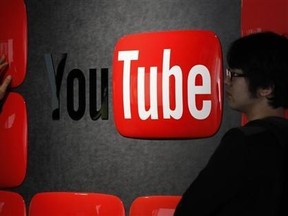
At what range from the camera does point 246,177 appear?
107 cm

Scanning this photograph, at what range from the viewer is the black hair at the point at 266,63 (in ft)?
3.96

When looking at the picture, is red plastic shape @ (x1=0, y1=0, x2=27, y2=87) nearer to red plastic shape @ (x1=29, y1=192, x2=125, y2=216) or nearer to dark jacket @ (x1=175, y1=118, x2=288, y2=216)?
red plastic shape @ (x1=29, y1=192, x2=125, y2=216)

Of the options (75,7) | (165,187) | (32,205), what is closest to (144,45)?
(75,7)

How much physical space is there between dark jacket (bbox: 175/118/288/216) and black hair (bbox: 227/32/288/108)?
5.6 inches

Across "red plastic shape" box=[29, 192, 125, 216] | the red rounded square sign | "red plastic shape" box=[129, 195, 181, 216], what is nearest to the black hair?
the red rounded square sign

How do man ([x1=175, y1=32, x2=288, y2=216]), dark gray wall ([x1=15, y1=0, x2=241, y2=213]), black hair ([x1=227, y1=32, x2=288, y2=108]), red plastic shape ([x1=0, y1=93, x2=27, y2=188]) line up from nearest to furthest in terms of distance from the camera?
man ([x1=175, y1=32, x2=288, y2=216]) → black hair ([x1=227, y1=32, x2=288, y2=108]) → dark gray wall ([x1=15, y1=0, x2=241, y2=213]) → red plastic shape ([x1=0, y1=93, x2=27, y2=188])

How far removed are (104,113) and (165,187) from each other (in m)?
0.38

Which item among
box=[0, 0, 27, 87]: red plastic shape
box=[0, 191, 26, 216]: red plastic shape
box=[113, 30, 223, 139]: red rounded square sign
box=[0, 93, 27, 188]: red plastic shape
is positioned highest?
box=[0, 0, 27, 87]: red plastic shape

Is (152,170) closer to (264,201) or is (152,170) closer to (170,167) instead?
(170,167)

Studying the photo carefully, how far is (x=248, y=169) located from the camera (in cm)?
107

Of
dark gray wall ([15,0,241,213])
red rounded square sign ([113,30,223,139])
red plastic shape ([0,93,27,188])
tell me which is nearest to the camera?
red rounded square sign ([113,30,223,139])

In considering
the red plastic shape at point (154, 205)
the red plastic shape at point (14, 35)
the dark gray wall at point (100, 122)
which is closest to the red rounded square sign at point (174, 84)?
the dark gray wall at point (100, 122)

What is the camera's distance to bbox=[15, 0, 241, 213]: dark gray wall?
186cm

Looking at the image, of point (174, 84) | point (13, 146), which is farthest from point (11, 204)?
point (174, 84)
